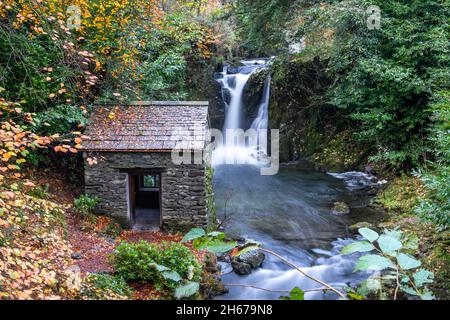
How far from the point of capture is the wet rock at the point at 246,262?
7.79 m

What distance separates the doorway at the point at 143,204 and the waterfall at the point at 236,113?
663cm

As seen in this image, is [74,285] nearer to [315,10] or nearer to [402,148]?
[402,148]

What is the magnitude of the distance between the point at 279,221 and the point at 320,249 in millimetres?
2000

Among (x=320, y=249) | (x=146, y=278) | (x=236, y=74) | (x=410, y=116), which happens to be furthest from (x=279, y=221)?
(x=236, y=74)

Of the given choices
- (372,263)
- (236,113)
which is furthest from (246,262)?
(236,113)

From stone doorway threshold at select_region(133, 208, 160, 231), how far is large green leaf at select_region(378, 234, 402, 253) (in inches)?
305

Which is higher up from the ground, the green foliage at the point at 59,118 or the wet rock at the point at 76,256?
the green foliage at the point at 59,118

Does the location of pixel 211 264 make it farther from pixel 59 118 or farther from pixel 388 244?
pixel 388 244

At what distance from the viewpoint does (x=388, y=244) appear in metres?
2.05

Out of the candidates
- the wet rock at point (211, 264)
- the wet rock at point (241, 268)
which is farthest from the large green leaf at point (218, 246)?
the wet rock at point (241, 268)

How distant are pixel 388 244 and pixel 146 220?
8.76m

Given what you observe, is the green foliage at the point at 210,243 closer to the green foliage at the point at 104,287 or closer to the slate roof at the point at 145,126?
the green foliage at the point at 104,287

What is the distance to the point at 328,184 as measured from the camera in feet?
46.0

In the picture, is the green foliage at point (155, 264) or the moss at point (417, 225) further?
the moss at point (417, 225)
